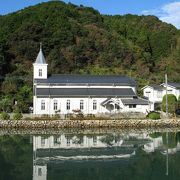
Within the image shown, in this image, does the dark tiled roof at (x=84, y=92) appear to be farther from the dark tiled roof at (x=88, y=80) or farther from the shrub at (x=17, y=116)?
the shrub at (x=17, y=116)

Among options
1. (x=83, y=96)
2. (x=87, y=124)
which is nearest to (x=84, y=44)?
(x=83, y=96)

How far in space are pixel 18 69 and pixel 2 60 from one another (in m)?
3.08

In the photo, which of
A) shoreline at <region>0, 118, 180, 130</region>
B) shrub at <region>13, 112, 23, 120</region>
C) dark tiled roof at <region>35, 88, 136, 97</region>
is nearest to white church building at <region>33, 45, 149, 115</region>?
dark tiled roof at <region>35, 88, 136, 97</region>

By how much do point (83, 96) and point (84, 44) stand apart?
23.9 meters

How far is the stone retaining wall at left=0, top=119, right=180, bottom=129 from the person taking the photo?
30.6 meters

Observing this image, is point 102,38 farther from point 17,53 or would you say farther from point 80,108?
point 80,108

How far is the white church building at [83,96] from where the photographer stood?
3506cm

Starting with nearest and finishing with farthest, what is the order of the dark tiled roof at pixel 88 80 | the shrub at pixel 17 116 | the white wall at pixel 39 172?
the white wall at pixel 39 172, the shrub at pixel 17 116, the dark tiled roof at pixel 88 80

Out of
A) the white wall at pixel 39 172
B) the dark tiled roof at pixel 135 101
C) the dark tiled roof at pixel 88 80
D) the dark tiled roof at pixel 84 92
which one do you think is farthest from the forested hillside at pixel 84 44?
the white wall at pixel 39 172

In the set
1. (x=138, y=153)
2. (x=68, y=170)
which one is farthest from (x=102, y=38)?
(x=68, y=170)

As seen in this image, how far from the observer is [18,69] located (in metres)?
50.7

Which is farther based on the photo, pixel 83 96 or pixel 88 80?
pixel 88 80

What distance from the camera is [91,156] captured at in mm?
20531

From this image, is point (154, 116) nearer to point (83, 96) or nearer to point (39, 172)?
point (83, 96)
